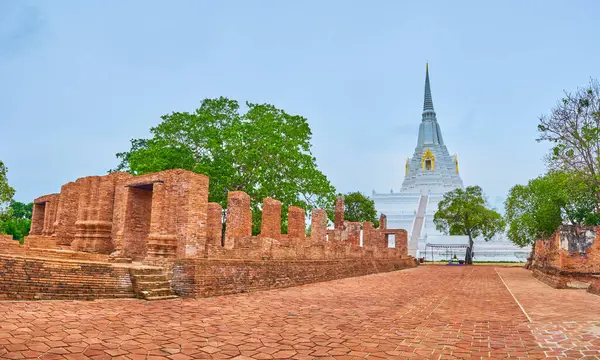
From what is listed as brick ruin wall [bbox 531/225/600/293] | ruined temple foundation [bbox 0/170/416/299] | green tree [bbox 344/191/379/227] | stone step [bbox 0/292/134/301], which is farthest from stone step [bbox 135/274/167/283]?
green tree [bbox 344/191/379/227]

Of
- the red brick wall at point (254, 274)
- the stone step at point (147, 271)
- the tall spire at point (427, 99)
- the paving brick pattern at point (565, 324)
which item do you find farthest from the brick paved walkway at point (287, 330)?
the tall spire at point (427, 99)

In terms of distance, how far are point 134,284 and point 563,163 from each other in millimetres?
15644

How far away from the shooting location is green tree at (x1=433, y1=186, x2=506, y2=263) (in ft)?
118

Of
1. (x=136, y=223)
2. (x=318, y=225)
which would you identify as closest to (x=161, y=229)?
(x=136, y=223)

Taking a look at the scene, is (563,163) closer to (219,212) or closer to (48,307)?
(219,212)

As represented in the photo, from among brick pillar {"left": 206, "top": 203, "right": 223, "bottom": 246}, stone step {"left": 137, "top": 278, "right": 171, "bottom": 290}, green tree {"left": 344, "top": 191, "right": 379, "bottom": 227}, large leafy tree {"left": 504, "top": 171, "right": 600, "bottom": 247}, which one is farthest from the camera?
green tree {"left": 344, "top": 191, "right": 379, "bottom": 227}

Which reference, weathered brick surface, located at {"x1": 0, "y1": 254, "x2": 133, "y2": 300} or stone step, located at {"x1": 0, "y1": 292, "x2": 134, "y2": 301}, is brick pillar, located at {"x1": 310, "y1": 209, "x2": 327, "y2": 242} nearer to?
weathered brick surface, located at {"x1": 0, "y1": 254, "x2": 133, "y2": 300}

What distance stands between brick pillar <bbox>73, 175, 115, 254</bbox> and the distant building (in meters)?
29.7

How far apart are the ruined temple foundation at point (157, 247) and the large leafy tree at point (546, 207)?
14035mm

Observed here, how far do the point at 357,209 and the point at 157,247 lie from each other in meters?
24.7

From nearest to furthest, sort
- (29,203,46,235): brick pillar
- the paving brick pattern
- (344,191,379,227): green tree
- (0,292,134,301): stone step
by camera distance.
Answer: the paving brick pattern < (0,292,134,301): stone step < (29,203,46,235): brick pillar < (344,191,379,227): green tree

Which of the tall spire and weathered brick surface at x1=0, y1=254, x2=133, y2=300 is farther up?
the tall spire

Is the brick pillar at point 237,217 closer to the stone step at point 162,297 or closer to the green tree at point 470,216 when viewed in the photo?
the stone step at point 162,297

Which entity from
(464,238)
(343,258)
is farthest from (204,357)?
(464,238)
